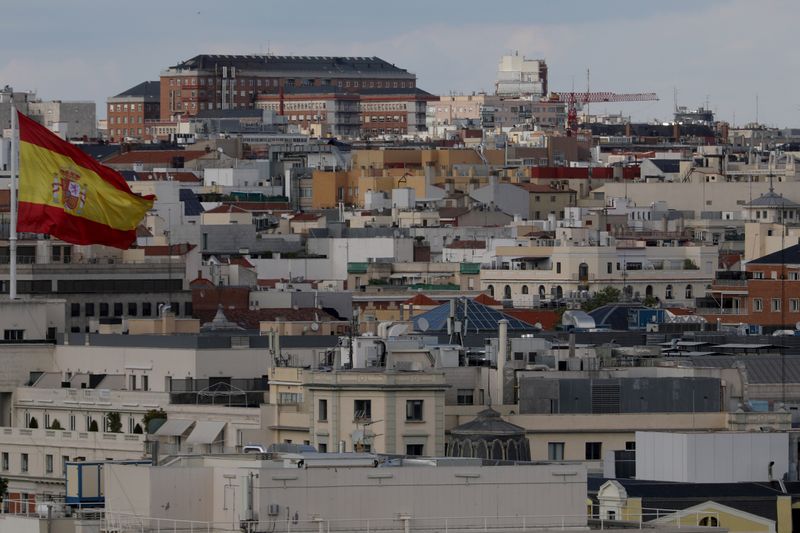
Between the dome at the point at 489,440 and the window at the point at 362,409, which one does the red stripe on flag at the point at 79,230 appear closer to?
the window at the point at 362,409

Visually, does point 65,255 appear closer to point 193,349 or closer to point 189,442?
point 193,349

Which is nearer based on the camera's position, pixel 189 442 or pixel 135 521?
pixel 135 521

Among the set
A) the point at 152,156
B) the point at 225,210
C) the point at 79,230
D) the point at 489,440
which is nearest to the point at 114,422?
the point at 79,230

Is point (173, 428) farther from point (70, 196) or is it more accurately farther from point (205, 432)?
point (70, 196)

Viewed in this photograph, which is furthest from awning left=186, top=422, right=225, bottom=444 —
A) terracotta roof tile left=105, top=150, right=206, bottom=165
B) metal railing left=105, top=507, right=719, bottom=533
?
terracotta roof tile left=105, top=150, right=206, bottom=165

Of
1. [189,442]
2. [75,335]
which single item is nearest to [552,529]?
[189,442]

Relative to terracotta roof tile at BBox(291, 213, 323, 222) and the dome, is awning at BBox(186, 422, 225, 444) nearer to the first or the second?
the dome
